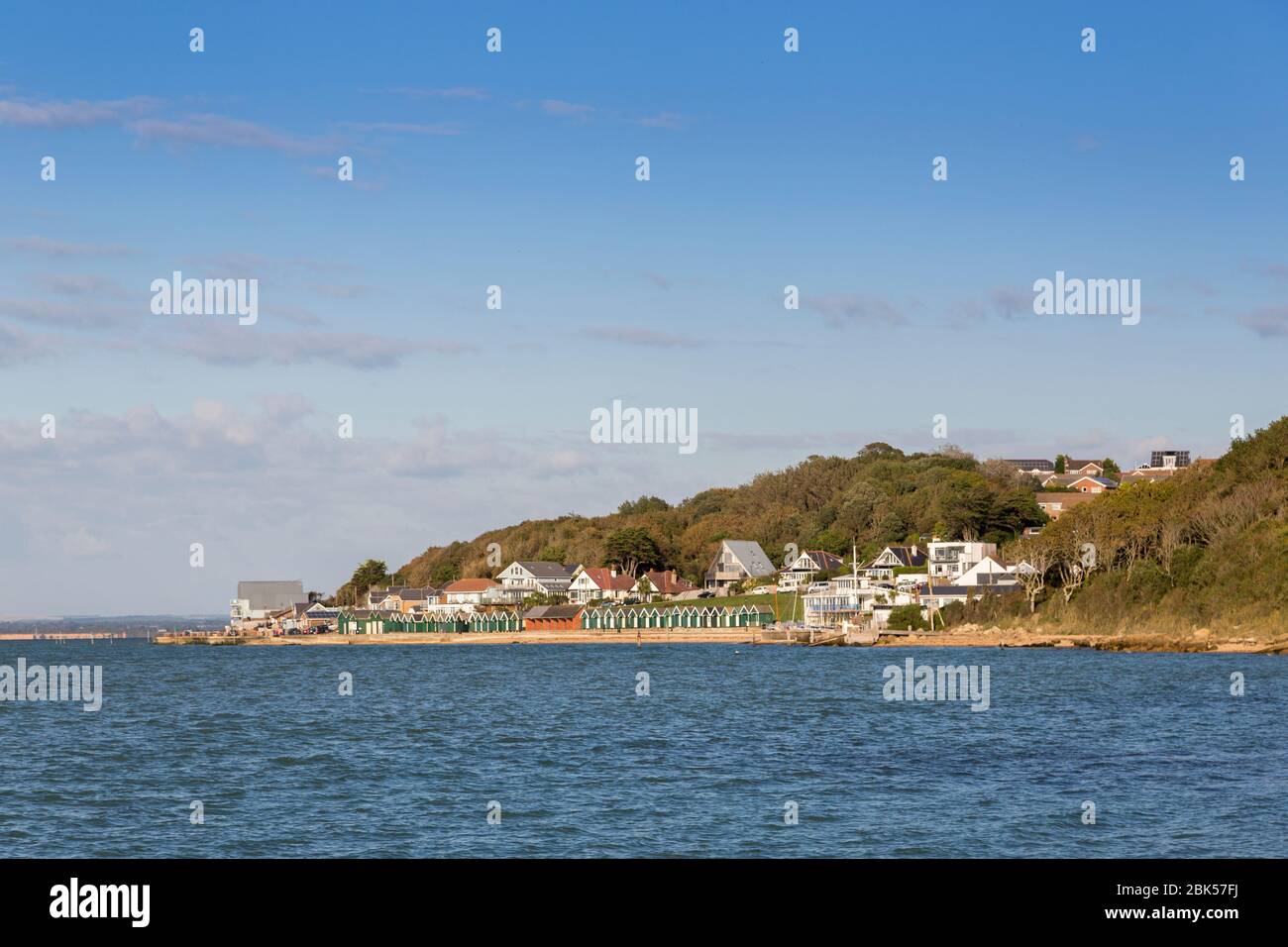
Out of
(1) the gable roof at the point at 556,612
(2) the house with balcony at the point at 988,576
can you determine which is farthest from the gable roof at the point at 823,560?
(2) the house with balcony at the point at 988,576

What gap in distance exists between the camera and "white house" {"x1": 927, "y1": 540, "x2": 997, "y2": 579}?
453 ft

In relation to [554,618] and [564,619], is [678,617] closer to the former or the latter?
[564,619]

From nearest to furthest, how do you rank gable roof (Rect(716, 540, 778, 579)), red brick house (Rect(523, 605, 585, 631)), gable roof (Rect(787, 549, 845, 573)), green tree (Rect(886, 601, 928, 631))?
1. green tree (Rect(886, 601, 928, 631))
2. red brick house (Rect(523, 605, 585, 631))
3. gable roof (Rect(787, 549, 845, 573))
4. gable roof (Rect(716, 540, 778, 579))

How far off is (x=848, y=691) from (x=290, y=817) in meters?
39.7

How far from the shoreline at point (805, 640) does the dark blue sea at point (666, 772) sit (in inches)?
863

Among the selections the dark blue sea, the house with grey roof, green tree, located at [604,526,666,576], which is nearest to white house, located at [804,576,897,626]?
the house with grey roof

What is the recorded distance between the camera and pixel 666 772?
33.7 meters

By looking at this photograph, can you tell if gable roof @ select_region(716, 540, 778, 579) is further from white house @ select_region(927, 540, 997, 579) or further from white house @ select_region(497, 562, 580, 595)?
white house @ select_region(927, 540, 997, 579)

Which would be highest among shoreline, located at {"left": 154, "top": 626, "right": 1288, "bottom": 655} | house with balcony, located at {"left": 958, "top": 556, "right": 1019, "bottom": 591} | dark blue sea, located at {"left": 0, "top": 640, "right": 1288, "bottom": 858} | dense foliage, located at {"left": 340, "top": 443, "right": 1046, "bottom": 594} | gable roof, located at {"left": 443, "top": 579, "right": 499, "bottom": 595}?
dense foliage, located at {"left": 340, "top": 443, "right": 1046, "bottom": 594}

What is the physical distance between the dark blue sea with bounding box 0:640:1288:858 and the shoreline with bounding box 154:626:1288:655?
21916 mm

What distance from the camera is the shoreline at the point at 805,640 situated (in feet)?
298

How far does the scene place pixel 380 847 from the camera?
23.9 meters
